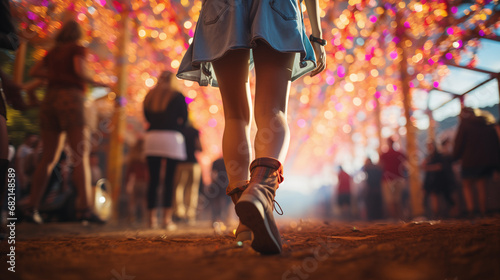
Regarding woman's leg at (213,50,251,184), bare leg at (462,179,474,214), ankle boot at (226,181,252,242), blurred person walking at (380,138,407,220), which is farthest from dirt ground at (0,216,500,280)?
blurred person walking at (380,138,407,220)

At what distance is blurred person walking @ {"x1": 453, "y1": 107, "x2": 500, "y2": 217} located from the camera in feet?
16.6

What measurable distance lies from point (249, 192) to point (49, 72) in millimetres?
2859

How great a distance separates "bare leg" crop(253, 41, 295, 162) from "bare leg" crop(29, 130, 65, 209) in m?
2.39

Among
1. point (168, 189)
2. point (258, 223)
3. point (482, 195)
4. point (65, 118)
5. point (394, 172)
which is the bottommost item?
point (482, 195)

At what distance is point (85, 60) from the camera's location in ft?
10.3

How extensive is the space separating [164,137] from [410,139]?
17.8 ft

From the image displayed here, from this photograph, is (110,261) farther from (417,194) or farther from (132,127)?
(132,127)

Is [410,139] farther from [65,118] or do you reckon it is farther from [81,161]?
[65,118]

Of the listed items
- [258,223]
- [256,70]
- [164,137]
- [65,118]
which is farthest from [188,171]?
[258,223]

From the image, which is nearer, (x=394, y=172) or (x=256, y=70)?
(x=256, y=70)

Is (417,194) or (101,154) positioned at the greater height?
(101,154)

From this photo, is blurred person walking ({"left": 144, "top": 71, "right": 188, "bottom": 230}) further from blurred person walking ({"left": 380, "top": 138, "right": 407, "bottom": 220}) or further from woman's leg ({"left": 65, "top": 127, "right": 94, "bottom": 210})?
blurred person walking ({"left": 380, "top": 138, "right": 407, "bottom": 220})

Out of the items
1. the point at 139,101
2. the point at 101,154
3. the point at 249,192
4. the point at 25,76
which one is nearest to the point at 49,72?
the point at 249,192

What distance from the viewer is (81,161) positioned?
3.03m
